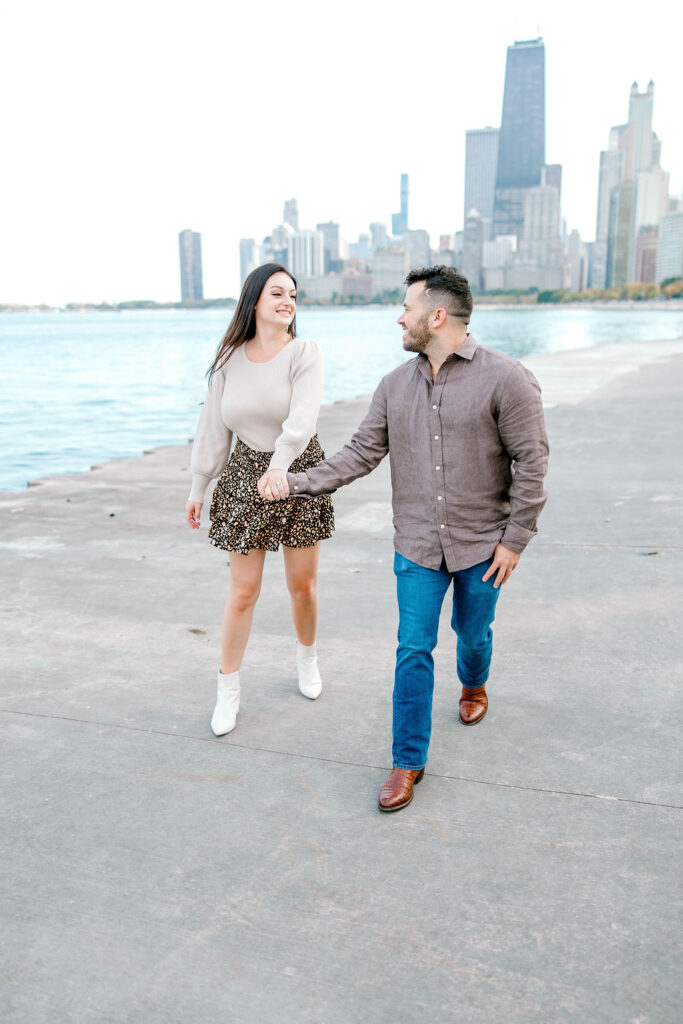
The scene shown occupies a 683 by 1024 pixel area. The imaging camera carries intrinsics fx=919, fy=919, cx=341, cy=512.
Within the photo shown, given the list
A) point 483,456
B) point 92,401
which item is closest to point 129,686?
point 483,456

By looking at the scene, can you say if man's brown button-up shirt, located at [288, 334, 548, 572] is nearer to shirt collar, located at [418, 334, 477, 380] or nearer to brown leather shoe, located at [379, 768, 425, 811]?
shirt collar, located at [418, 334, 477, 380]

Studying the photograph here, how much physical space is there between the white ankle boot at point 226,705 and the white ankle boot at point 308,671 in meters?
0.32

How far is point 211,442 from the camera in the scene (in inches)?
147

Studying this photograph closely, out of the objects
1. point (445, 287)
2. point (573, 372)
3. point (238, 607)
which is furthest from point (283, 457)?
point (573, 372)

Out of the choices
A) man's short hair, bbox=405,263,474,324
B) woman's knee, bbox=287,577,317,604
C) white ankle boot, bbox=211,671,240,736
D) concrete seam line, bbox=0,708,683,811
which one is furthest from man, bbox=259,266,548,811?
white ankle boot, bbox=211,671,240,736

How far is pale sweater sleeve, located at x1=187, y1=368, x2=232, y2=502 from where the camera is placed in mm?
3666

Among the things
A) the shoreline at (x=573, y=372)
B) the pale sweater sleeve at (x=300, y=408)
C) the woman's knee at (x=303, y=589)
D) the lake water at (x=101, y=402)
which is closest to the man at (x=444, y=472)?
the pale sweater sleeve at (x=300, y=408)

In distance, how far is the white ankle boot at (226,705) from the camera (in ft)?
11.6

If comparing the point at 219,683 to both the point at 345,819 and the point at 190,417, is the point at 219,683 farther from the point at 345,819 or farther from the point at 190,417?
the point at 190,417

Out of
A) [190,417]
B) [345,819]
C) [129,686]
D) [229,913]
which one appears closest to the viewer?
[229,913]

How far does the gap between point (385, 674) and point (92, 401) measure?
3008 cm

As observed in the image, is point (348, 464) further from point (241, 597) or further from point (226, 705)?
point (226, 705)

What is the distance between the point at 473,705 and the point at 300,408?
52.8 inches

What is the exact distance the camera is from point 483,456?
3.07 meters
